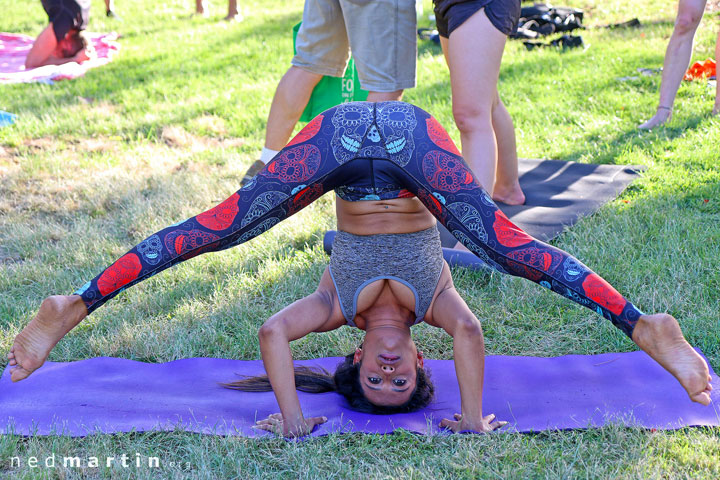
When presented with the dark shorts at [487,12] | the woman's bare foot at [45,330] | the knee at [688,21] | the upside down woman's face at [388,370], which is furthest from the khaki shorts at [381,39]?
the knee at [688,21]

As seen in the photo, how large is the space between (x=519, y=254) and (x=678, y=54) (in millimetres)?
3599

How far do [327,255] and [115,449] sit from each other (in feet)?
5.08

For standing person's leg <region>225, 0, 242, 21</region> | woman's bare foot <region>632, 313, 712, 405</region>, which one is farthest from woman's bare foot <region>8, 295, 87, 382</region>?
standing person's leg <region>225, 0, 242, 21</region>

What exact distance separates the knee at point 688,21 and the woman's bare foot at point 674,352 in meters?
3.65

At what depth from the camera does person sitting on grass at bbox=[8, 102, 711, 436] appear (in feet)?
7.02

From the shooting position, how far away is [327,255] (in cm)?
358

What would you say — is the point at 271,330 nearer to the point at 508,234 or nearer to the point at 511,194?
the point at 508,234

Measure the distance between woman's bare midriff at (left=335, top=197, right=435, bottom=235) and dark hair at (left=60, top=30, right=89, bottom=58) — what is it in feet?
19.8

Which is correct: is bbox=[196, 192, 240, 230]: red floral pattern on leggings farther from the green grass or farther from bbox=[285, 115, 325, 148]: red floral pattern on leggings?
the green grass

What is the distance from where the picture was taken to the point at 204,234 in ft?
7.55

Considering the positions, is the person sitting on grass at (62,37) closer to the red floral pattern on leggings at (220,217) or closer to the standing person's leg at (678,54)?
the standing person's leg at (678,54)

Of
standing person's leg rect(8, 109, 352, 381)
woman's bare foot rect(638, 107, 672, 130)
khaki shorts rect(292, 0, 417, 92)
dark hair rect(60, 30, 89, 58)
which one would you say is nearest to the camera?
standing person's leg rect(8, 109, 352, 381)

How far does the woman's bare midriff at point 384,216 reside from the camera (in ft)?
8.46

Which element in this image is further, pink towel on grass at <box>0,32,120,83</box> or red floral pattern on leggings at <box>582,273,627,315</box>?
pink towel on grass at <box>0,32,120,83</box>
